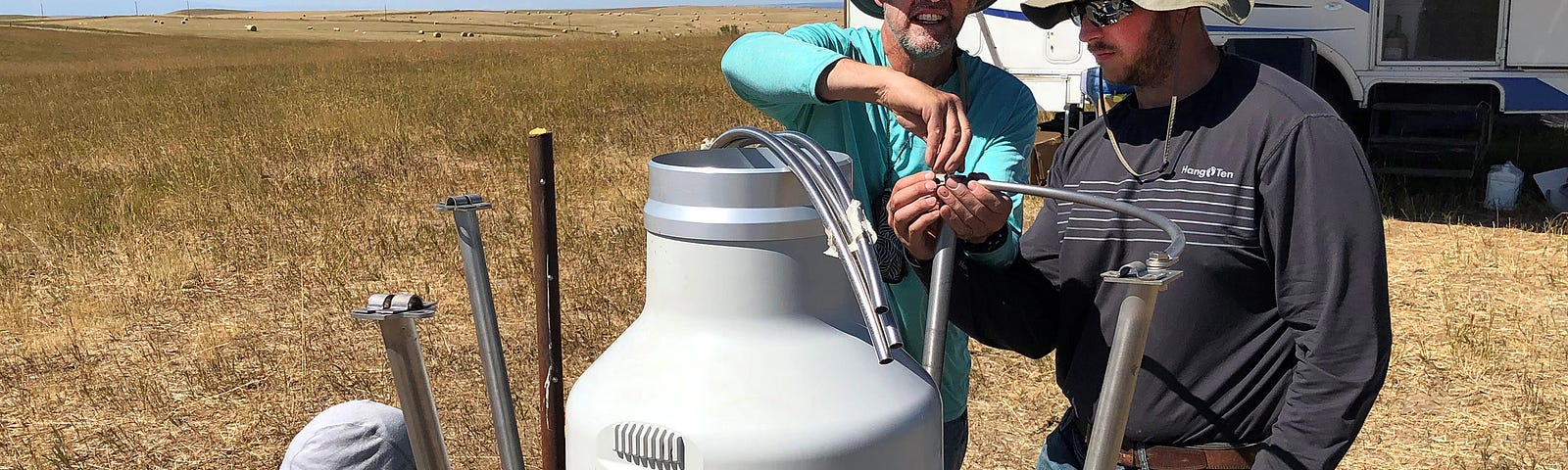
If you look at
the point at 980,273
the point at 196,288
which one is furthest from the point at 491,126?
the point at 980,273

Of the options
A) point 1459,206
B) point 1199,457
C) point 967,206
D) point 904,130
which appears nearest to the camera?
point 967,206

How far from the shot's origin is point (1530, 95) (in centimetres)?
869

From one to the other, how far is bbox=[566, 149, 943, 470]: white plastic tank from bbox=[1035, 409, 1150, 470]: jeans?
3.62 ft

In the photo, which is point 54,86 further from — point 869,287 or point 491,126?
point 869,287

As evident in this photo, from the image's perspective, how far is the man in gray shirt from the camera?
162cm

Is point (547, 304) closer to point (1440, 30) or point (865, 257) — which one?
point (865, 257)

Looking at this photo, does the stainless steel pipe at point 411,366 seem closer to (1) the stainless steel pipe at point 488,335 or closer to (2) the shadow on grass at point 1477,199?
(1) the stainless steel pipe at point 488,335

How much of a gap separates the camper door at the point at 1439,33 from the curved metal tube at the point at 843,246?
9.27 meters

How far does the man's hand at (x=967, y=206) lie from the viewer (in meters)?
1.30

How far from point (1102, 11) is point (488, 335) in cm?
112

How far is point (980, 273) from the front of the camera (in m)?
1.82

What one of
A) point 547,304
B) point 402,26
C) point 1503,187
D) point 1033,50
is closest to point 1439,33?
point 1503,187

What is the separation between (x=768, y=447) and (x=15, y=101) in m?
20.9

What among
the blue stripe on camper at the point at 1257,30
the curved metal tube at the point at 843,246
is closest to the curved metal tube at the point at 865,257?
the curved metal tube at the point at 843,246
